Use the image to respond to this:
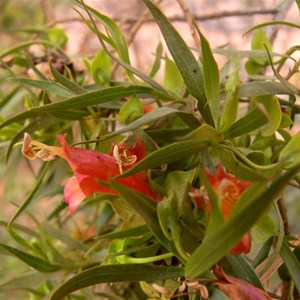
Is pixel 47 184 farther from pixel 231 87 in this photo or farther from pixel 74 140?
pixel 231 87

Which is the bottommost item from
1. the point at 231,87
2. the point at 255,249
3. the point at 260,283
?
the point at 255,249

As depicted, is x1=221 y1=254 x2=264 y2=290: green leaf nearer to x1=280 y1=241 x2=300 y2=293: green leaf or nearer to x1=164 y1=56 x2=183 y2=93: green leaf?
x1=280 y1=241 x2=300 y2=293: green leaf

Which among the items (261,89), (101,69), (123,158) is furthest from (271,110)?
(101,69)

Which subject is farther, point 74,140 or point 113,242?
point 74,140

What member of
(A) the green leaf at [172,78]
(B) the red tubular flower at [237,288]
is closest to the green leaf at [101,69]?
(A) the green leaf at [172,78]

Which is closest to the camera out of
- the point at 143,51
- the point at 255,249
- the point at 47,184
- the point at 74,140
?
the point at 74,140

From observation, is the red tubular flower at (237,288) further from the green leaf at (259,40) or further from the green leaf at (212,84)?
the green leaf at (259,40)

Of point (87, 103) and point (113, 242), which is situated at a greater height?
point (87, 103)

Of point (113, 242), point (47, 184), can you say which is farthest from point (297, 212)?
point (113, 242)

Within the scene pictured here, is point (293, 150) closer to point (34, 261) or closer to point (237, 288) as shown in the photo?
point (237, 288)
